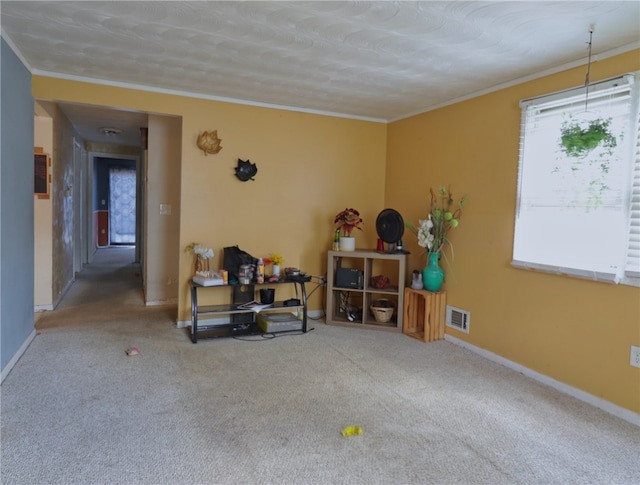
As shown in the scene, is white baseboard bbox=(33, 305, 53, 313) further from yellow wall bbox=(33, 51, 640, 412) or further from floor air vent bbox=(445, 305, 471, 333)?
floor air vent bbox=(445, 305, 471, 333)

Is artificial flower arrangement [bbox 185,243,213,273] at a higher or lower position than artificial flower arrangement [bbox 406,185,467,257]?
lower

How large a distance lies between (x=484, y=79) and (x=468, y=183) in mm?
852

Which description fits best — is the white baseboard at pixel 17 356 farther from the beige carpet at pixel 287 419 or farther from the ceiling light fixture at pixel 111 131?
the ceiling light fixture at pixel 111 131

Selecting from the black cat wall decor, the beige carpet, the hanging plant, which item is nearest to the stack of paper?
the beige carpet

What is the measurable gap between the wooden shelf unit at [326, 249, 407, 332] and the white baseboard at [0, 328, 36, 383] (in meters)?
2.60

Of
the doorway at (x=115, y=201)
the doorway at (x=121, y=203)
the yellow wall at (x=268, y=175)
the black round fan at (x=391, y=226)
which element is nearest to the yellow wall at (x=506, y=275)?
the black round fan at (x=391, y=226)

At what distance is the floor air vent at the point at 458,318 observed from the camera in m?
3.60

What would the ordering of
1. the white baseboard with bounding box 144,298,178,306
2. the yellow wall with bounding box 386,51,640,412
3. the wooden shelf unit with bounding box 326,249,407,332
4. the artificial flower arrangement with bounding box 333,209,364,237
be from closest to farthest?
the yellow wall with bounding box 386,51,640,412 < the wooden shelf unit with bounding box 326,249,407,332 < the artificial flower arrangement with bounding box 333,209,364,237 < the white baseboard with bounding box 144,298,178,306

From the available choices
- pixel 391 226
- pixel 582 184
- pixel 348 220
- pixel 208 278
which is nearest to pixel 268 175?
pixel 348 220

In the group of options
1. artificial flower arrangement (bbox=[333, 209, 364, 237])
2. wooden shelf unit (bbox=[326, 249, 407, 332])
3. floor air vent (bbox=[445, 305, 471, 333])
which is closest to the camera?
floor air vent (bbox=[445, 305, 471, 333])

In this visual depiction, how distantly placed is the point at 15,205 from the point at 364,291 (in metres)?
2.99

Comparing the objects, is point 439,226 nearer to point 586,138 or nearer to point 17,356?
point 586,138

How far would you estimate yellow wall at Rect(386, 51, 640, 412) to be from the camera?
250cm

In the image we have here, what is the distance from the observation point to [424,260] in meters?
4.15
